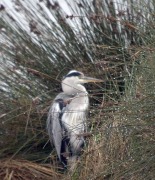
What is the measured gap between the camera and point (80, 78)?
6.11 meters

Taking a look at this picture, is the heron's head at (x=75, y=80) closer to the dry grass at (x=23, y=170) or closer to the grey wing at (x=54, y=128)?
the grey wing at (x=54, y=128)

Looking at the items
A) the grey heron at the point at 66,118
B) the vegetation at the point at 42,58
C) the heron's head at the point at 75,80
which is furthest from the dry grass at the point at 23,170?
the heron's head at the point at 75,80

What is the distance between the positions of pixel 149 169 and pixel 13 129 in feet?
9.05

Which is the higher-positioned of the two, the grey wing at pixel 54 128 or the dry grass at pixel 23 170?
the grey wing at pixel 54 128

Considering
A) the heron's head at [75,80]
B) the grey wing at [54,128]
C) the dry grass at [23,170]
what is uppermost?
the heron's head at [75,80]

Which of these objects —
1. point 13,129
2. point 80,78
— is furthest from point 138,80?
point 13,129

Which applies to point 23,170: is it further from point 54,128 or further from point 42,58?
point 42,58

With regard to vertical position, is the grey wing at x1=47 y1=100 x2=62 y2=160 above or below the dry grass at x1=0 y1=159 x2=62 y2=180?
above

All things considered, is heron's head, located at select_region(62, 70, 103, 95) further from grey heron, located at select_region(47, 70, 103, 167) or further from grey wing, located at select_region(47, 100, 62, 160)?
grey wing, located at select_region(47, 100, 62, 160)

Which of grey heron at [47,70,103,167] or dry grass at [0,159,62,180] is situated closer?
grey heron at [47,70,103,167]

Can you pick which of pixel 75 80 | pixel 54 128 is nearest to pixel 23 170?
pixel 54 128

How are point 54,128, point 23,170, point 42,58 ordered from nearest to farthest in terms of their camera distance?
point 54,128, point 23,170, point 42,58

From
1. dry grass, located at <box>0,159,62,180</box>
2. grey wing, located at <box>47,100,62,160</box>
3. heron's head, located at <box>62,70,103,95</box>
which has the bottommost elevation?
dry grass, located at <box>0,159,62,180</box>

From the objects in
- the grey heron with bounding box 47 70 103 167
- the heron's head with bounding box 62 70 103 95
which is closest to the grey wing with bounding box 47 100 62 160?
the grey heron with bounding box 47 70 103 167
